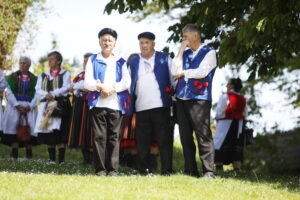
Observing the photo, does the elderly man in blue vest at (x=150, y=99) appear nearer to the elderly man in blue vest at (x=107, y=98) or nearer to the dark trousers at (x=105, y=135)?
the elderly man in blue vest at (x=107, y=98)

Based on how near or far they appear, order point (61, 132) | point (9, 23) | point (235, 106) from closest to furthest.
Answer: point (61, 132)
point (235, 106)
point (9, 23)

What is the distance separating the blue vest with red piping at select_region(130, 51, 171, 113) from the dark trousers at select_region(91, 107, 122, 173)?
47cm

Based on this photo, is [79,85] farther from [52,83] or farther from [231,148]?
[231,148]

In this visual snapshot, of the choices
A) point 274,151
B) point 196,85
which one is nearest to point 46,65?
point 274,151

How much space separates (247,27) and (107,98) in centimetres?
222

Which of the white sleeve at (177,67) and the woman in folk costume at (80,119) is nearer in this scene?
the white sleeve at (177,67)

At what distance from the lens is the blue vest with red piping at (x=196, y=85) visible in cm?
736

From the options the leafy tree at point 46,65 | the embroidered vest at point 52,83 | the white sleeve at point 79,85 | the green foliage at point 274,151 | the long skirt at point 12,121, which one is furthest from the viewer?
the leafy tree at point 46,65

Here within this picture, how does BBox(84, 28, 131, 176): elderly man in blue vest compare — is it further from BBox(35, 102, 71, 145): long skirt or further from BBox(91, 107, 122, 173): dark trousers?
BBox(35, 102, 71, 145): long skirt

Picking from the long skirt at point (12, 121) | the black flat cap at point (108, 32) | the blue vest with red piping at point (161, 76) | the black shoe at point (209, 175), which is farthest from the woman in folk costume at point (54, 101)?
the black shoe at point (209, 175)

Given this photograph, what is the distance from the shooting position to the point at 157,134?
783 centimetres

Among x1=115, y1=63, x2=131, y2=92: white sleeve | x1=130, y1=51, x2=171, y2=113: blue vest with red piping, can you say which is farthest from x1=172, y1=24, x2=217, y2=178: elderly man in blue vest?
x1=115, y1=63, x2=131, y2=92: white sleeve

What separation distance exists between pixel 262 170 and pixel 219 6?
724cm

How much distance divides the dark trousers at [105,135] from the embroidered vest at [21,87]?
4.64 m
